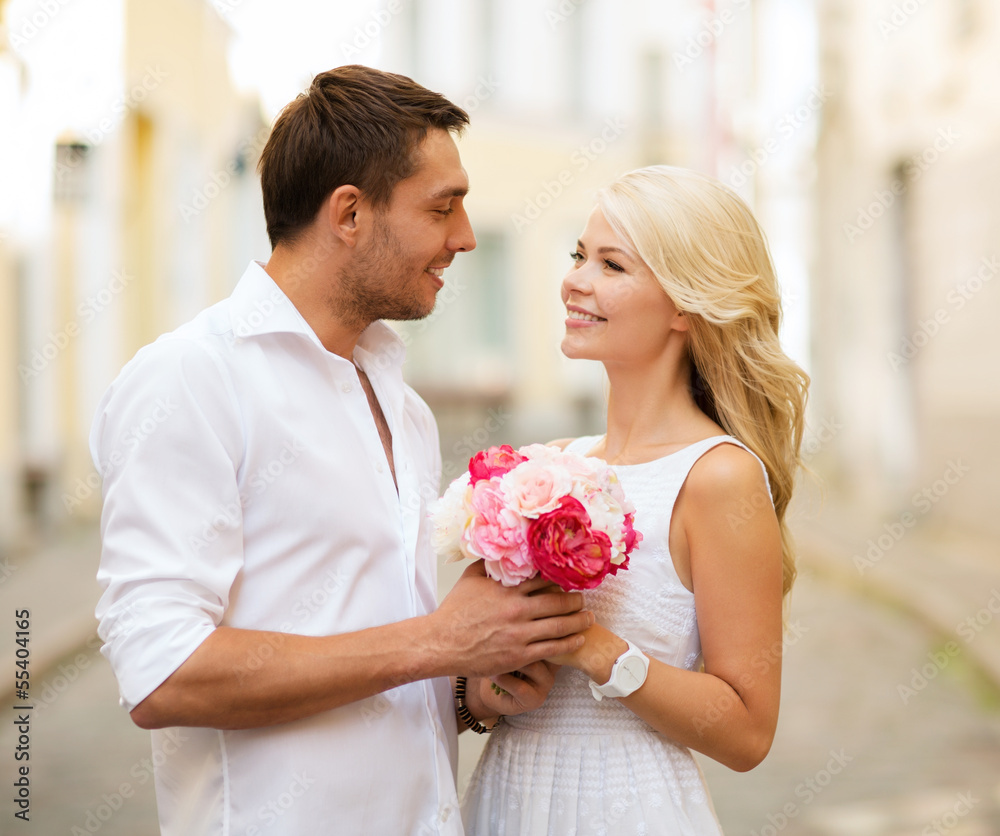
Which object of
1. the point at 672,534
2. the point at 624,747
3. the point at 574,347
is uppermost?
the point at 574,347

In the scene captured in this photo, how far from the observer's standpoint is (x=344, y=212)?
2576mm

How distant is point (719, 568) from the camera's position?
2.42m

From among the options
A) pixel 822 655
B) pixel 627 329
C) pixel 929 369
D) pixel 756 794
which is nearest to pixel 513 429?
pixel 929 369

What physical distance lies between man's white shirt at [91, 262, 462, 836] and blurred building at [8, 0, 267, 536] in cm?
863

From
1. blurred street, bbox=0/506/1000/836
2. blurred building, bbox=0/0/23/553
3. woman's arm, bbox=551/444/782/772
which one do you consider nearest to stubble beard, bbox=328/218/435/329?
woman's arm, bbox=551/444/782/772

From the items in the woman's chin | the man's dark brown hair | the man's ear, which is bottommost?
the woman's chin

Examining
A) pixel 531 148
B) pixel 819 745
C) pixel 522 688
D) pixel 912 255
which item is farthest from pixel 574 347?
pixel 531 148

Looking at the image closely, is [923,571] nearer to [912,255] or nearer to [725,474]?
[912,255]

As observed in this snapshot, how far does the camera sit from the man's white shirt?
210 cm

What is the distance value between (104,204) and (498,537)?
11.0 m

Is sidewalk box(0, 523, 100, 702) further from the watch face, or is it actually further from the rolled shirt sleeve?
the watch face

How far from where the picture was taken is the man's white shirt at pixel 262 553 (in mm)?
2098

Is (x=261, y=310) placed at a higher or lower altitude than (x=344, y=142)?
lower

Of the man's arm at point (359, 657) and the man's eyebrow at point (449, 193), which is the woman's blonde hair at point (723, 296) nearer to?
the man's eyebrow at point (449, 193)
